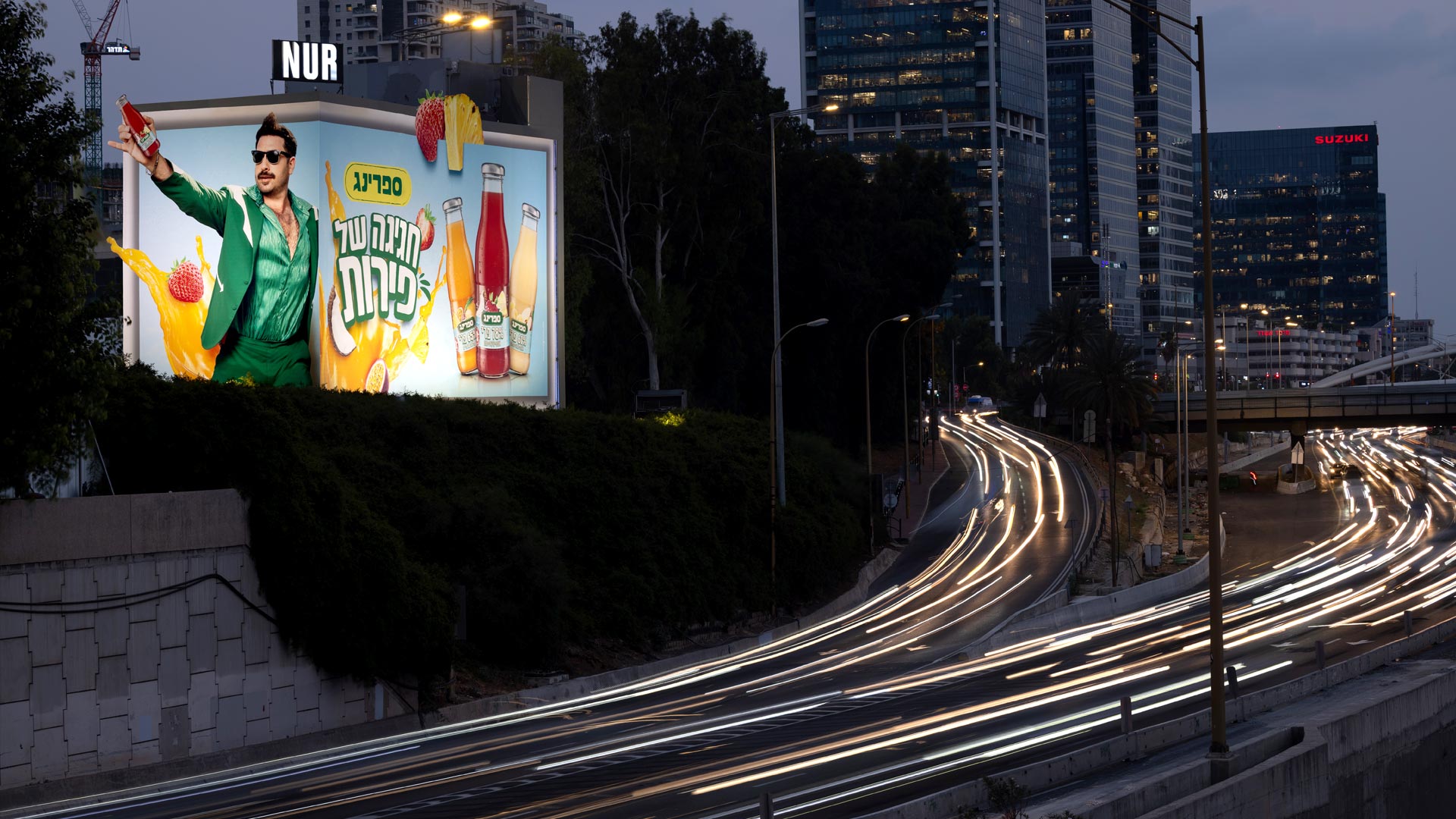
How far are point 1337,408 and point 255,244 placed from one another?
253 feet

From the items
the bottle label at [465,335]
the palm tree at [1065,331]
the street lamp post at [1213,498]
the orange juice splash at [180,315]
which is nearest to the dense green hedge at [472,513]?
the bottle label at [465,335]

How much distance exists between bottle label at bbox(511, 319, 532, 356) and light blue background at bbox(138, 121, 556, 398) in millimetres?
306

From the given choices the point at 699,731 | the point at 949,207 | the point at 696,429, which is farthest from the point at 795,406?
the point at 699,731

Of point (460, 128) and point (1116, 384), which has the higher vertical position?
point (460, 128)

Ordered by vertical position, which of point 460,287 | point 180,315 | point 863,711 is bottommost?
point 863,711

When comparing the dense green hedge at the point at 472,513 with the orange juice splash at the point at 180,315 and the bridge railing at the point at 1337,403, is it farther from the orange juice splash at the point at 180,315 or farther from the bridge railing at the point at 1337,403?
the bridge railing at the point at 1337,403

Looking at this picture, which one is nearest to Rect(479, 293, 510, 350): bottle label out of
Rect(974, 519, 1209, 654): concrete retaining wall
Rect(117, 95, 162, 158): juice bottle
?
Rect(117, 95, 162, 158): juice bottle

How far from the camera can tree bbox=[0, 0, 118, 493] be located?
2461 cm

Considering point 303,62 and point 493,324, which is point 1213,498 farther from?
point 303,62

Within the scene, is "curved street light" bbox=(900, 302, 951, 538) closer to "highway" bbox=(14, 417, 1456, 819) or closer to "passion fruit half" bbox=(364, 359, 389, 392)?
"highway" bbox=(14, 417, 1456, 819)

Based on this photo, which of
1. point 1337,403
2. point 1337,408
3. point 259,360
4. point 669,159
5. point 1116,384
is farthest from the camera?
point 1116,384

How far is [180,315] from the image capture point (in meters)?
41.8

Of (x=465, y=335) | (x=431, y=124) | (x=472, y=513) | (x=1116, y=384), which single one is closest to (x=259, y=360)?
(x=465, y=335)

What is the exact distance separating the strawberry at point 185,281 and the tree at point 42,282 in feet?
51.6
